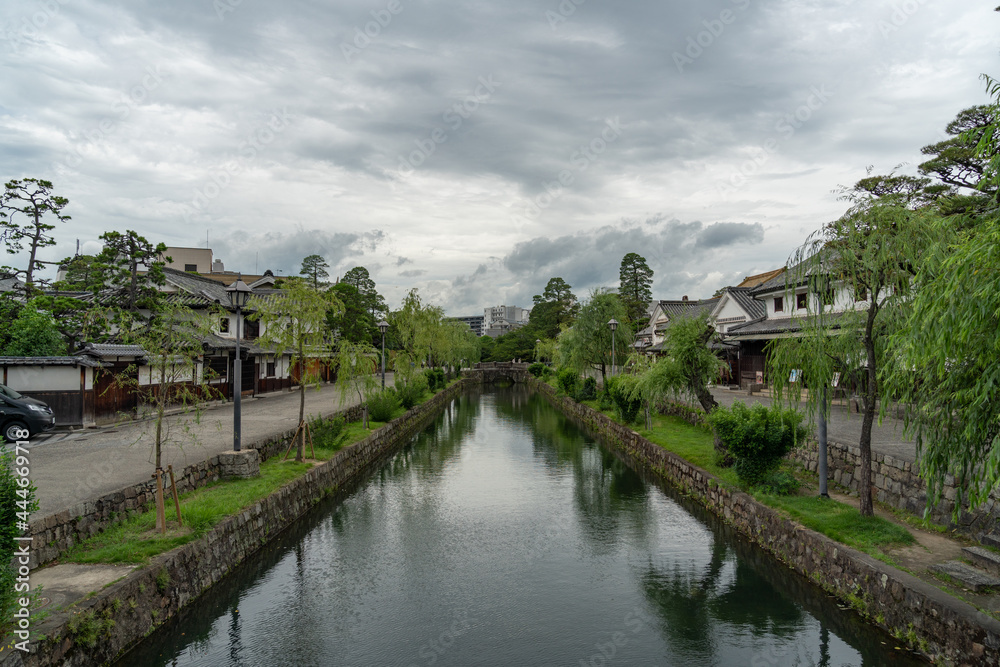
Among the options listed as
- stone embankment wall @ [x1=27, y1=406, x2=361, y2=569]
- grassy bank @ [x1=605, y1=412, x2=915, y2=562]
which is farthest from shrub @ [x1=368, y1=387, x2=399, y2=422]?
grassy bank @ [x1=605, y1=412, x2=915, y2=562]

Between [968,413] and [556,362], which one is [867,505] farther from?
[556,362]

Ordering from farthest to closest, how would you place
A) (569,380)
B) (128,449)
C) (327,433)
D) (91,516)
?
(569,380) → (327,433) → (128,449) → (91,516)

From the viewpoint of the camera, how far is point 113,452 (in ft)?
44.4

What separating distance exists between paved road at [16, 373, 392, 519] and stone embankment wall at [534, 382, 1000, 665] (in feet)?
35.1

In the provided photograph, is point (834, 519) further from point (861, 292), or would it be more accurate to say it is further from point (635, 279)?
point (635, 279)

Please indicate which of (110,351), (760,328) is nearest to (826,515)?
(760,328)

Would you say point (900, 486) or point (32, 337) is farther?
point (32, 337)

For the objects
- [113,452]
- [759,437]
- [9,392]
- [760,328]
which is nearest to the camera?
[759,437]

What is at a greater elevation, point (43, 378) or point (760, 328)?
point (760, 328)

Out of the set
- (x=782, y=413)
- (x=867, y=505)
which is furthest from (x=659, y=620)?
(x=782, y=413)

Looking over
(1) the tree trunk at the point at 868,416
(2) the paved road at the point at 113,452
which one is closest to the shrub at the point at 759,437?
(1) the tree trunk at the point at 868,416

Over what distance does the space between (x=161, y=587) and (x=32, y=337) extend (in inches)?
609

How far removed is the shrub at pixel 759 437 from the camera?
11.8 m

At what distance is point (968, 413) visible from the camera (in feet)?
18.5
